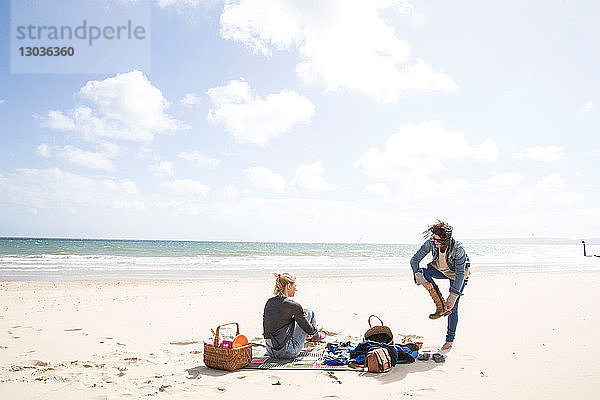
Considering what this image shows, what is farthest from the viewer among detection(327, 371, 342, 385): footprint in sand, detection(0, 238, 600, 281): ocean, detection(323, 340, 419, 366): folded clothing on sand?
detection(0, 238, 600, 281): ocean

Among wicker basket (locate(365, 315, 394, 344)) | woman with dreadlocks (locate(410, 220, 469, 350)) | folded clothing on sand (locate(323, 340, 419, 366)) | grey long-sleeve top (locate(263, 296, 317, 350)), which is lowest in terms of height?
folded clothing on sand (locate(323, 340, 419, 366))

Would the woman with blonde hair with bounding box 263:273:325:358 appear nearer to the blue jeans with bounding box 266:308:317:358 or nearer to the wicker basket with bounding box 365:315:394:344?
the blue jeans with bounding box 266:308:317:358

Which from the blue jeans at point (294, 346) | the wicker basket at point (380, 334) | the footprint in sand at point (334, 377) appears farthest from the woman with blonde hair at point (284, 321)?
the wicker basket at point (380, 334)

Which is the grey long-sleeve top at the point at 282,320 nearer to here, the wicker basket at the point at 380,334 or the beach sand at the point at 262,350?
the beach sand at the point at 262,350

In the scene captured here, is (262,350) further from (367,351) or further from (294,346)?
(367,351)

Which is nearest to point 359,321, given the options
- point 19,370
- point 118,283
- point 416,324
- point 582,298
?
point 416,324

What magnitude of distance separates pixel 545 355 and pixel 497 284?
9806 mm

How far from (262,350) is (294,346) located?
70cm

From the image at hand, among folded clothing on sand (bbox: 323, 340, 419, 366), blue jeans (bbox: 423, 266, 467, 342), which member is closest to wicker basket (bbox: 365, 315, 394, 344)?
folded clothing on sand (bbox: 323, 340, 419, 366)

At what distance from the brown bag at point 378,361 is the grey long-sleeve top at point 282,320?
833 mm

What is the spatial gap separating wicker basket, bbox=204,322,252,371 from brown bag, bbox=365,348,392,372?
1.49 m

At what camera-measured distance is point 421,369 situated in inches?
200

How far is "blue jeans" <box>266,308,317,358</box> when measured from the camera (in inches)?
214

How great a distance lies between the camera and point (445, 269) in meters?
5.84
